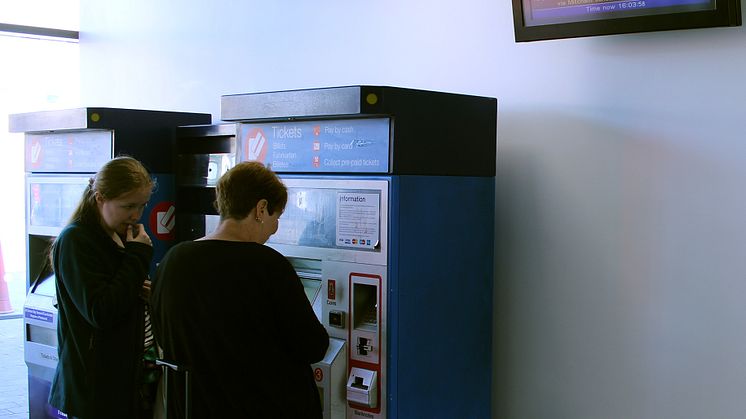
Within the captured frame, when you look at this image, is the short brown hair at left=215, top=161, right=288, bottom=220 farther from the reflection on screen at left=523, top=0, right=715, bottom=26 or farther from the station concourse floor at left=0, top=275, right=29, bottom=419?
the station concourse floor at left=0, top=275, right=29, bottom=419

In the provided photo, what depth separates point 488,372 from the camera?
3248mm

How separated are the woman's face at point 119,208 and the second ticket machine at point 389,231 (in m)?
0.46

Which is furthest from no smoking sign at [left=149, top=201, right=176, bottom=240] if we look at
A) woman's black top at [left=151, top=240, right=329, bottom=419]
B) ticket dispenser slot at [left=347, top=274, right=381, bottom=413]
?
woman's black top at [left=151, top=240, right=329, bottom=419]

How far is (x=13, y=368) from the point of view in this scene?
634 centimetres

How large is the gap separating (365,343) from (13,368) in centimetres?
448

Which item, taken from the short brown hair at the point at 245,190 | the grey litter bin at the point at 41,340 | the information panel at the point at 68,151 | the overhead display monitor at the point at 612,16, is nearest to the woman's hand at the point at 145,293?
the short brown hair at the point at 245,190

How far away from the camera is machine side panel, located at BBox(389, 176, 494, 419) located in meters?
2.78

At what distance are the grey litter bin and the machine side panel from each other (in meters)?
2.12

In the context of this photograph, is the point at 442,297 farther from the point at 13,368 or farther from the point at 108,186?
the point at 13,368

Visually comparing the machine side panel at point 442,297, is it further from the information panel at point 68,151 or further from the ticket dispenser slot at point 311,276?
the information panel at point 68,151

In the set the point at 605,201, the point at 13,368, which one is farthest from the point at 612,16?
the point at 13,368

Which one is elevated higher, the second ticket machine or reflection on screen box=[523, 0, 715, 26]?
reflection on screen box=[523, 0, 715, 26]

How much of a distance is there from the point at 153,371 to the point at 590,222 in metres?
1.73

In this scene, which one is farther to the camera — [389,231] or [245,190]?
[389,231]
